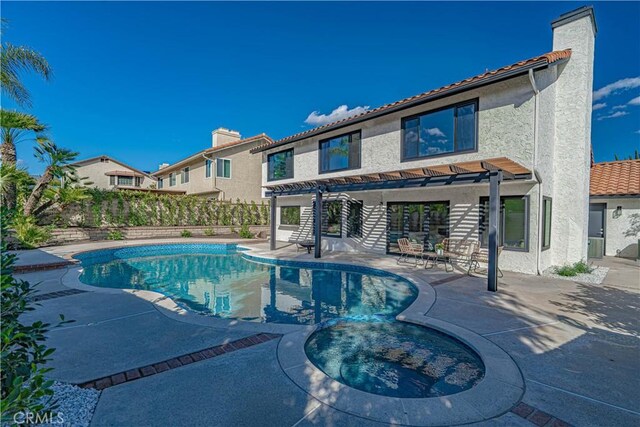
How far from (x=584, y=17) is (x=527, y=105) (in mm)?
5109

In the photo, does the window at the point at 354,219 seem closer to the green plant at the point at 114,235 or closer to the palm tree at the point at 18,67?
the green plant at the point at 114,235

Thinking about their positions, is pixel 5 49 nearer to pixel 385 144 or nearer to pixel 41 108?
pixel 41 108

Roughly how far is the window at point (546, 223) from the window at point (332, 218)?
8960mm

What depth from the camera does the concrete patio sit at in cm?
316

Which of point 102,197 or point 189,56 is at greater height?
point 189,56

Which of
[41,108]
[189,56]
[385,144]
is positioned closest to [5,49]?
[41,108]

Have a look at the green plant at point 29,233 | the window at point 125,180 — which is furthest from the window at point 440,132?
the window at point 125,180

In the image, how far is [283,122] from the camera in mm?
36219

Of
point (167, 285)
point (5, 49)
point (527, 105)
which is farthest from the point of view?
point (5, 49)

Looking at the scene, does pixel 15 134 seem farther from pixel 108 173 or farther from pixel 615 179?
pixel 615 179

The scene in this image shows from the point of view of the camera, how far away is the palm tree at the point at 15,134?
14198 millimetres

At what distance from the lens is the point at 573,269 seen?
10297mm

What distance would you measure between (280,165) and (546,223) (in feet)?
47.5

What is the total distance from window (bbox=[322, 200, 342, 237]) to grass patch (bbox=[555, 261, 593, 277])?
31.0ft
